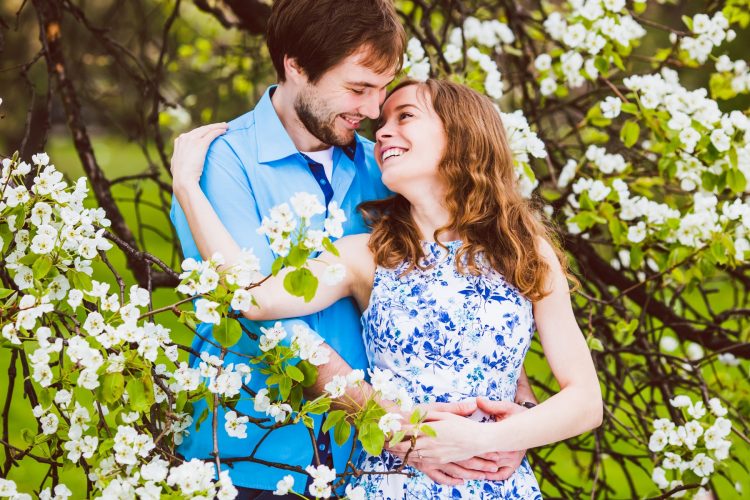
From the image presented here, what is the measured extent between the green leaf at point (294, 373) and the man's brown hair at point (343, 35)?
93 centimetres

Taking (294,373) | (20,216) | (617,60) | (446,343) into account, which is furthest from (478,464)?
(617,60)

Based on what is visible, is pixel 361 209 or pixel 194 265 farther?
pixel 361 209

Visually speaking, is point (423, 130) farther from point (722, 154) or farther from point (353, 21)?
point (722, 154)

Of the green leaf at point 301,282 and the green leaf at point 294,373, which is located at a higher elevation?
the green leaf at point 301,282

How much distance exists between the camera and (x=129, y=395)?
5.95 feet

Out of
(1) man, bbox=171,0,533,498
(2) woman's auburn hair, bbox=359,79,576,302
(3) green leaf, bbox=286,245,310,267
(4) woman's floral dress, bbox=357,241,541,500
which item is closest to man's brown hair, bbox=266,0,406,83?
(1) man, bbox=171,0,533,498

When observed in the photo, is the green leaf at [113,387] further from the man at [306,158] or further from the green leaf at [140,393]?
the man at [306,158]

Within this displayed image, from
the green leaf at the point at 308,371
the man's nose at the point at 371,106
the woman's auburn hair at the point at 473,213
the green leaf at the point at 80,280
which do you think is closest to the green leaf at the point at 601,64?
the woman's auburn hair at the point at 473,213

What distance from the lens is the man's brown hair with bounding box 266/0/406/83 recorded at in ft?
8.30

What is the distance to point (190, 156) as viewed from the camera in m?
2.30

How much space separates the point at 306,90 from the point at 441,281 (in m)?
0.65

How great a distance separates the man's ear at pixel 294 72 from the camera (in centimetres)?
259

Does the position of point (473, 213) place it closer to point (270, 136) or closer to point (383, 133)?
point (383, 133)

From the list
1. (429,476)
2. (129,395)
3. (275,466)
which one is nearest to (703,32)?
(429,476)
